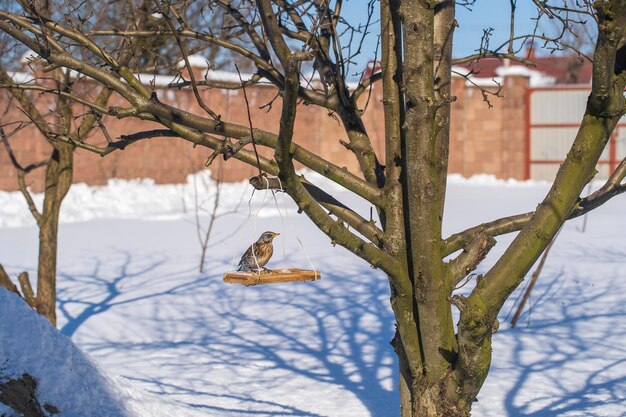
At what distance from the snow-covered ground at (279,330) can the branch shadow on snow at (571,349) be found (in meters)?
0.02

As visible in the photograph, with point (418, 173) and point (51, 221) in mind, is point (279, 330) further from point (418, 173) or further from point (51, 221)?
point (418, 173)

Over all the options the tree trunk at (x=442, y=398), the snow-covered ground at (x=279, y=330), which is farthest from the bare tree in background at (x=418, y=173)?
the snow-covered ground at (x=279, y=330)

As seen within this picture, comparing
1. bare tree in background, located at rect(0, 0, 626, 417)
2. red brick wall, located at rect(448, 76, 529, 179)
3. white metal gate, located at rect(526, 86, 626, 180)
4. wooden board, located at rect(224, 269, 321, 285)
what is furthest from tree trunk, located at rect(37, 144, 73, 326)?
white metal gate, located at rect(526, 86, 626, 180)

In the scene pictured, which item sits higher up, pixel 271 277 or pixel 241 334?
pixel 271 277

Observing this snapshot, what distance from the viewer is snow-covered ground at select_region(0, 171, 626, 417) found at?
6.38 meters

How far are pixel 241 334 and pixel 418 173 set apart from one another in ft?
17.5

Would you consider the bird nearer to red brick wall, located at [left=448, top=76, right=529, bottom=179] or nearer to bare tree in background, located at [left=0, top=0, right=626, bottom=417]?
bare tree in background, located at [left=0, top=0, right=626, bottom=417]

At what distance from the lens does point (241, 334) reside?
8.83 m

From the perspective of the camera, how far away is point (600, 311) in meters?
9.09

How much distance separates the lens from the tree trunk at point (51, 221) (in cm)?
781

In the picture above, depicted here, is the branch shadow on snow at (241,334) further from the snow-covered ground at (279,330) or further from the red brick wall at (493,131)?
the red brick wall at (493,131)

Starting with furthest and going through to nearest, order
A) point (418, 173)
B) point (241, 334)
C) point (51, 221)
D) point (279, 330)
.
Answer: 1. point (279, 330)
2. point (241, 334)
3. point (51, 221)
4. point (418, 173)

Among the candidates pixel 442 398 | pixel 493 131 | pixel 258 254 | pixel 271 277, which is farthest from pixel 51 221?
pixel 493 131

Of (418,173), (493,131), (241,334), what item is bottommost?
(241,334)
